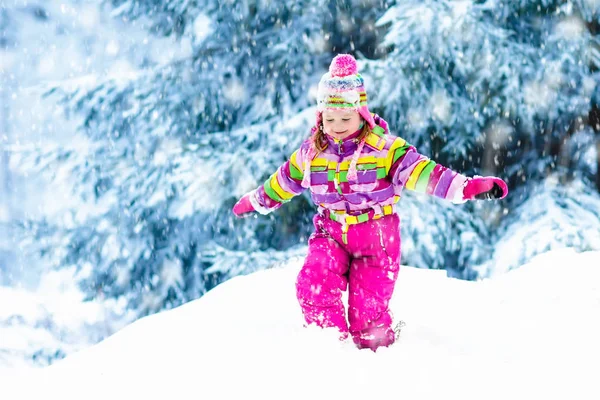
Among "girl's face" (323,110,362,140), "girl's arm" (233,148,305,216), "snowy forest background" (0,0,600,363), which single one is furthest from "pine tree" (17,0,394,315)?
"girl's face" (323,110,362,140)

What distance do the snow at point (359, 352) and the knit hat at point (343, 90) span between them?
974mm

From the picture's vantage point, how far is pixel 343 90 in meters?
2.69

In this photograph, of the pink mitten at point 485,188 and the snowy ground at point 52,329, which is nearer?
the pink mitten at point 485,188

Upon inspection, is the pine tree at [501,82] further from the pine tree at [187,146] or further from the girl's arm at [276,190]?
the girl's arm at [276,190]

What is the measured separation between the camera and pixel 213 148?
250 inches

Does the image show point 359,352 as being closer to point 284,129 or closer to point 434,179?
point 434,179

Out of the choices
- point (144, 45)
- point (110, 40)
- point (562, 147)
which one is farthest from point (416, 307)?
point (110, 40)

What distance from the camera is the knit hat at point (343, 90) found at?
270 cm

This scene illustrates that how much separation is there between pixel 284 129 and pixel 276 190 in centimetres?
316

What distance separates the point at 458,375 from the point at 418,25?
13.6 feet

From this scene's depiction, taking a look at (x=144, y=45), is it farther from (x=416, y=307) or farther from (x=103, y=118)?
(x=416, y=307)

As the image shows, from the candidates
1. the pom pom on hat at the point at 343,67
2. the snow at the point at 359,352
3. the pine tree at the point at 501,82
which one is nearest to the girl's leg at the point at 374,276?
the snow at the point at 359,352

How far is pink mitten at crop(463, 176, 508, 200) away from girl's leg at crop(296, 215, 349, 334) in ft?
2.12

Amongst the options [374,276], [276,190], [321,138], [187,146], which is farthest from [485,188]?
[187,146]
